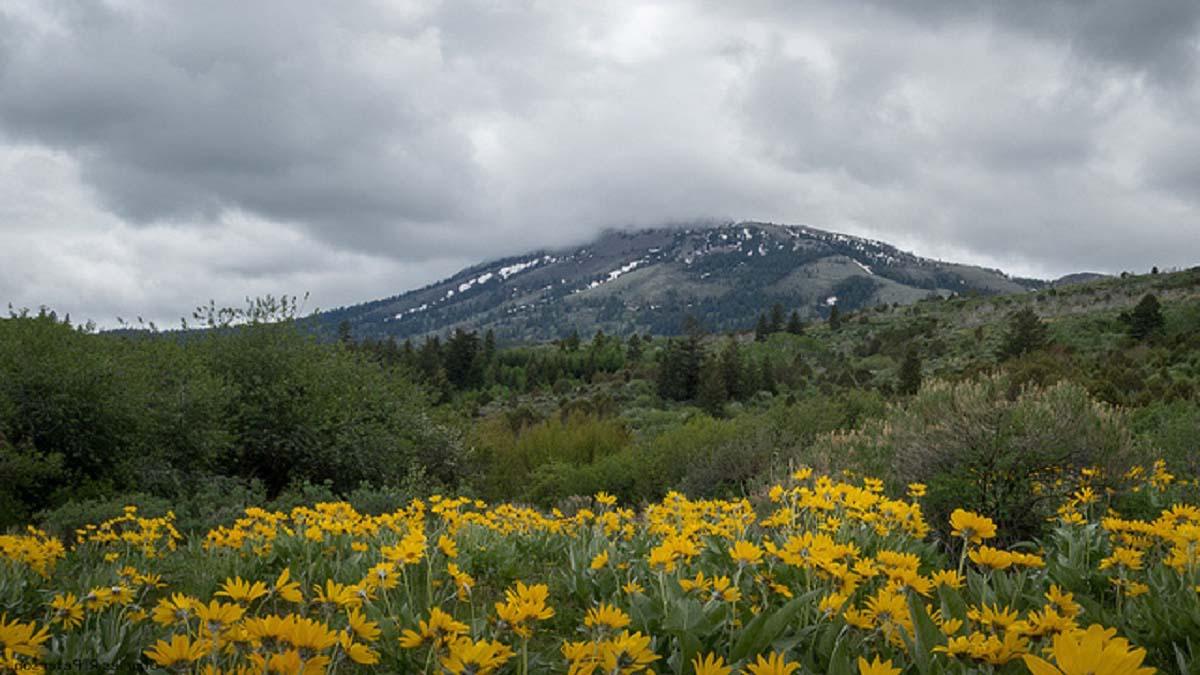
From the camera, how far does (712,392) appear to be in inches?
1141

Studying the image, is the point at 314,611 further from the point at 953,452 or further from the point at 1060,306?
the point at 1060,306

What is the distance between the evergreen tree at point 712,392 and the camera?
28317mm

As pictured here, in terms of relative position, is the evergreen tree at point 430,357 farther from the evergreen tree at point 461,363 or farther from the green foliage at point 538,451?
the green foliage at point 538,451

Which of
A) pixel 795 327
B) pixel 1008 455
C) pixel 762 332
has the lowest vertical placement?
pixel 1008 455

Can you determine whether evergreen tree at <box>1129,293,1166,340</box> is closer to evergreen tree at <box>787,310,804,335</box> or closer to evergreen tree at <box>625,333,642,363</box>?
evergreen tree at <box>787,310,804,335</box>

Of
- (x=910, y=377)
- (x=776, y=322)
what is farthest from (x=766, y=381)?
(x=776, y=322)

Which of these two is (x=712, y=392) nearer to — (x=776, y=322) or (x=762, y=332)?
(x=762, y=332)

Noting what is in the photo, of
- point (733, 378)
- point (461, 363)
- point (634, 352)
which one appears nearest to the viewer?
point (733, 378)

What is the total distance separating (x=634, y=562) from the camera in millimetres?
3439

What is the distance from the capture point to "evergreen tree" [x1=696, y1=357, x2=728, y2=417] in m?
28.3

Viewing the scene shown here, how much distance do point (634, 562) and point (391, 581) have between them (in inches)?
51.8

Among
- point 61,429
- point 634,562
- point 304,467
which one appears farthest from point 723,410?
point 634,562

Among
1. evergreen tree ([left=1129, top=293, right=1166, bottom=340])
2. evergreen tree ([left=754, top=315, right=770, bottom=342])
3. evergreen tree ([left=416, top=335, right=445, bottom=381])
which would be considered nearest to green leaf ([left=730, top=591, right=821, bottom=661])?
evergreen tree ([left=1129, top=293, right=1166, bottom=340])

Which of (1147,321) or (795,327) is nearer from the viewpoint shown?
(1147,321)
